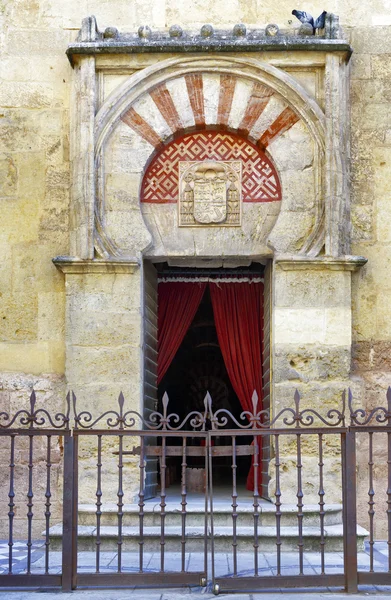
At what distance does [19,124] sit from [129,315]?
6.67 feet

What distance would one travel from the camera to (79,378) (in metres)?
7.49

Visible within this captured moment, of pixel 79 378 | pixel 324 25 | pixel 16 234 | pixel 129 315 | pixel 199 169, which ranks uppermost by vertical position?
pixel 324 25

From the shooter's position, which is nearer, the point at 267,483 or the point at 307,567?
the point at 307,567

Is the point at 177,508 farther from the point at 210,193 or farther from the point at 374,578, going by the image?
the point at 210,193

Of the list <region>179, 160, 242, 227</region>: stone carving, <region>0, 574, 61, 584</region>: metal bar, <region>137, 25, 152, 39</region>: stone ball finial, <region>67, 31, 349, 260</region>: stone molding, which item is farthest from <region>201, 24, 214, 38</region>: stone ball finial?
<region>0, 574, 61, 584</region>: metal bar

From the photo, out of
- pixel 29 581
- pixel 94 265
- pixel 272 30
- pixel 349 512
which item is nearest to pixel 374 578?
pixel 349 512

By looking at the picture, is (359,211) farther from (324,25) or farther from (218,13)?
(218,13)

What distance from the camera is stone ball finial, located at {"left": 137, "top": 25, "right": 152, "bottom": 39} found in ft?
25.4

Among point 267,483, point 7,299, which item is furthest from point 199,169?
point 267,483

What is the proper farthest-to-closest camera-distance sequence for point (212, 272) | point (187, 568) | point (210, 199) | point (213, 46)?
point (212, 272), point (210, 199), point (213, 46), point (187, 568)

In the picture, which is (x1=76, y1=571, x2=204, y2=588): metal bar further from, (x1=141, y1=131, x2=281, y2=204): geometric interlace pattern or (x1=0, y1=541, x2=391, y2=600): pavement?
(x1=141, y1=131, x2=281, y2=204): geometric interlace pattern

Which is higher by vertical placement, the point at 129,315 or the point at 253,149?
the point at 253,149

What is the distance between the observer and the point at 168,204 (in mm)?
7809

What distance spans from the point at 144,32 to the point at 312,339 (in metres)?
3.06
